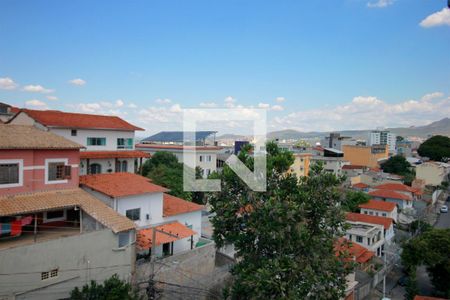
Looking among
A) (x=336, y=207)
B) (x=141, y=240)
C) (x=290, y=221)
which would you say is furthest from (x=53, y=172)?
(x=336, y=207)

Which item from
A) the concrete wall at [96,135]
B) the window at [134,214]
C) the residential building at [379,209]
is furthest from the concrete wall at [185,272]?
the residential building at [379,209]

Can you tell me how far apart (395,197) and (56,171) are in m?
32.8

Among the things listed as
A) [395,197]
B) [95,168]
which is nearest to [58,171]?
[95,168]

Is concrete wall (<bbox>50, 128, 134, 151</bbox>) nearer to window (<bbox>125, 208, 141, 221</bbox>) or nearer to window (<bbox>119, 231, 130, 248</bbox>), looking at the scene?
window (<bbox>125, 208, 141, 221</bbox>)

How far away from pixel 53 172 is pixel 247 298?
8890 mm

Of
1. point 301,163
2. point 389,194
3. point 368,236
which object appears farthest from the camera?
point 301,163

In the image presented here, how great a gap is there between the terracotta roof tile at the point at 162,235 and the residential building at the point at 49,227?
1.23 meters

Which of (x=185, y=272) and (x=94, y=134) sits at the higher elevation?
(x=94, y=134)

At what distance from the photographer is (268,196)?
1120cm

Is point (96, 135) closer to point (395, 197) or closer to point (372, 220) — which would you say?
point (372, 220)

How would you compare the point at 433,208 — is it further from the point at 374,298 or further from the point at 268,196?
the point at 268,196

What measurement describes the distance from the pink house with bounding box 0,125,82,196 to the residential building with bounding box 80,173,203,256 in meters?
1.57

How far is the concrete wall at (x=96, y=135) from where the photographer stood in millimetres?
19281

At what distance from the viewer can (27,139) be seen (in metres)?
12.7
